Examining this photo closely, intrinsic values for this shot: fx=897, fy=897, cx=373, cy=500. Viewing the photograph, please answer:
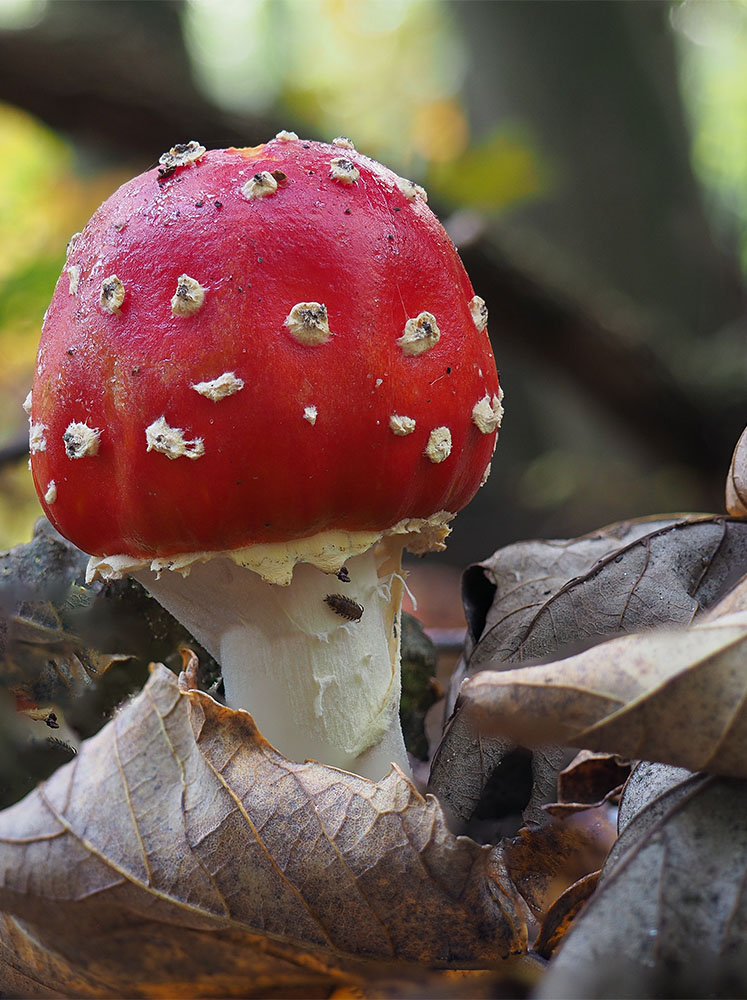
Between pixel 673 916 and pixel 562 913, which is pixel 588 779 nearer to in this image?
pixel 562 913

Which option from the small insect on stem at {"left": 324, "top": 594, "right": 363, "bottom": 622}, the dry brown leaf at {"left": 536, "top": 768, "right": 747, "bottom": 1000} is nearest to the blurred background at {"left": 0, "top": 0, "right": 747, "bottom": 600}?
the small insect on stem at {"left": 324, "top": 594, "right": 363, "bottom": 622}

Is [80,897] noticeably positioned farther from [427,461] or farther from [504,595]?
[504,595]

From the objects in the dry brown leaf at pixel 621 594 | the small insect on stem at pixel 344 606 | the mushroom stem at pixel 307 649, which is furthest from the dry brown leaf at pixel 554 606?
the small insect on stem at pixel 344 606

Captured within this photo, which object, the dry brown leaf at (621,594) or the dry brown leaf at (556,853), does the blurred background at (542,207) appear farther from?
the dry brown leaf at (556,853)

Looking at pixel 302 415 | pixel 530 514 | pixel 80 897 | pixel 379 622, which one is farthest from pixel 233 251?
pixel 530 514

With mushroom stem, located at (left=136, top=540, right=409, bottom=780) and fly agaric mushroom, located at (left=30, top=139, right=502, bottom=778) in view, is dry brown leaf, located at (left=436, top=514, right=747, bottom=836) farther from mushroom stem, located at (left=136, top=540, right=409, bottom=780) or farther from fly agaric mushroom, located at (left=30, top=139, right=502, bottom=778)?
fly agaric mushroom, located at (left=30, top=139, right=502, bottom=778)

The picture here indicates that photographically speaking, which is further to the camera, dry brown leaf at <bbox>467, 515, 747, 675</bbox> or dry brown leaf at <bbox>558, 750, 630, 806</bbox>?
dry brown leaf at <bbox>467, 515, 747, 675</bbox>

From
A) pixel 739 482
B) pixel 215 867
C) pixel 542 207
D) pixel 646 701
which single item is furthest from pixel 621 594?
pixel 542 207
